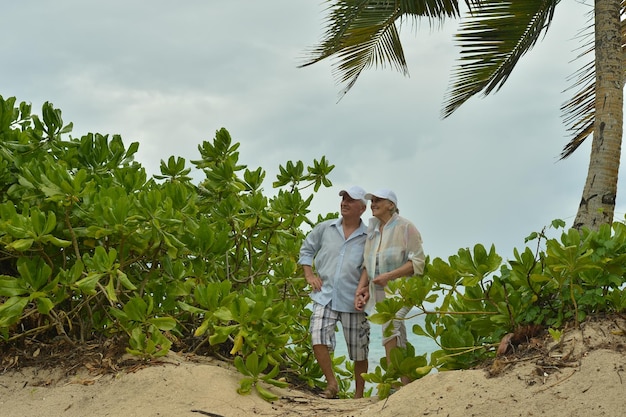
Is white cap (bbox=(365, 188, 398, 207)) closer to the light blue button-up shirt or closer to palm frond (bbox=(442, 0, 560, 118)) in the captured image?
the light blue button-up shirt

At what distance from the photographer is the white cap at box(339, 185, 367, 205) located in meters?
5.67

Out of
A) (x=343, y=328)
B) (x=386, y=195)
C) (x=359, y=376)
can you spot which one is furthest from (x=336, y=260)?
(x=359, y=376)

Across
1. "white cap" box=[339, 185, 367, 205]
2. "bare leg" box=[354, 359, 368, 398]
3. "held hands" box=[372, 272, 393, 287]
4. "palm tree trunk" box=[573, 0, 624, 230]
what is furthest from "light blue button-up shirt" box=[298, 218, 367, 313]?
"palm tree trunk" box=[573, 0, 624, 230]

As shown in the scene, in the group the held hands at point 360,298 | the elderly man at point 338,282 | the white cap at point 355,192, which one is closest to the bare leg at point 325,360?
the elderly man at point 338,282

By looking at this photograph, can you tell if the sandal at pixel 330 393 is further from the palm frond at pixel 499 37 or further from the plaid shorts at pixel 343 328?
the palm frond at pixel 499 37

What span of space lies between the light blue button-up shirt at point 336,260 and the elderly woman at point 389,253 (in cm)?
15

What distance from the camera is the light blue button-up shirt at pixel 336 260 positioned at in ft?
18.5

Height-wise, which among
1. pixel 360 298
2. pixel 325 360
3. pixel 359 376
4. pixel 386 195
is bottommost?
pixel 359 376

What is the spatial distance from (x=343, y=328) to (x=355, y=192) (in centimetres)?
109

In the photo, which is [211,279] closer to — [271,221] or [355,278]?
[271,221]

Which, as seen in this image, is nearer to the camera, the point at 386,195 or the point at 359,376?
the point at 386,195

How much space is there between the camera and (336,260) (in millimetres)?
5734

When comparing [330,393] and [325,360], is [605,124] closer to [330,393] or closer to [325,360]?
[325,360]

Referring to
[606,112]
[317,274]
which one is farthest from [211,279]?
[606,112]
